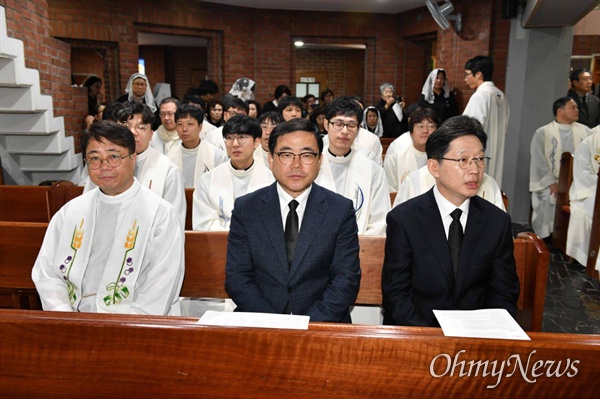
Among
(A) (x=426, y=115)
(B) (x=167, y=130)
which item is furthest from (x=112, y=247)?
(B) (x=167, y=130)

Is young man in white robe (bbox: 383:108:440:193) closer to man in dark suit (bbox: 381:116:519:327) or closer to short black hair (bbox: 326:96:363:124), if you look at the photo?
short black hair (bbox: 326:96:363:124)

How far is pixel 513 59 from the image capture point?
724cm

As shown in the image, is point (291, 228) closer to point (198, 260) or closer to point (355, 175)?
point (198, 260)

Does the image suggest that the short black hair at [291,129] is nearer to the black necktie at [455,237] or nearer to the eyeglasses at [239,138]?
the black necktie at [455,237]

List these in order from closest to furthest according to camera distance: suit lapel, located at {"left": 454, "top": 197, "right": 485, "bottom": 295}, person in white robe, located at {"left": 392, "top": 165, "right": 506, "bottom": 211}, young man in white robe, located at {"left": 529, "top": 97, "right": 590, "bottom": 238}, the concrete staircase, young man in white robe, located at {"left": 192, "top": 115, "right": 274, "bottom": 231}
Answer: suit lapel, located at {"left": 454, "top": 197, "right": 485, "bottom": 295}, person in white robe, located at {"left": 392, "top": 165, "right": 506, "bottom": 211}, young man in white robe, located at {"left": 192, "top": 115, "right": 274, "bottom": 231}, the concrete staircase, young man in white robe, located at {"left": 529, "top": 97, "right": 590, "bottom": 238}

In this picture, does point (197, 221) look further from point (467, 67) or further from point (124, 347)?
point (467, 67)

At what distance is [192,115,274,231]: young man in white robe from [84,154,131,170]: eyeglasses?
3.99 ft

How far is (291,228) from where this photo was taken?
245 cm

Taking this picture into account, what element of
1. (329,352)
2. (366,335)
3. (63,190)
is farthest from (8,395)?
(63,190)

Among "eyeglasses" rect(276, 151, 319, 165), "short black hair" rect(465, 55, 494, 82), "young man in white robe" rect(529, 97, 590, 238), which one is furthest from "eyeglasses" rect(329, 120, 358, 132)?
"young man in white robe" rect(529, 97, 590, 238)

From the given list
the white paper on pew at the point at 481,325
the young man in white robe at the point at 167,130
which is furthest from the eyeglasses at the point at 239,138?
the white paper on pew at the point at 481,325

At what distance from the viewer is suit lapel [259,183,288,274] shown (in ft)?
7.83

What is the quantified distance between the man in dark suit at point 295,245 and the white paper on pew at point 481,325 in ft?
2.00

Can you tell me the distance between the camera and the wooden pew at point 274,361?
165 centimetres
